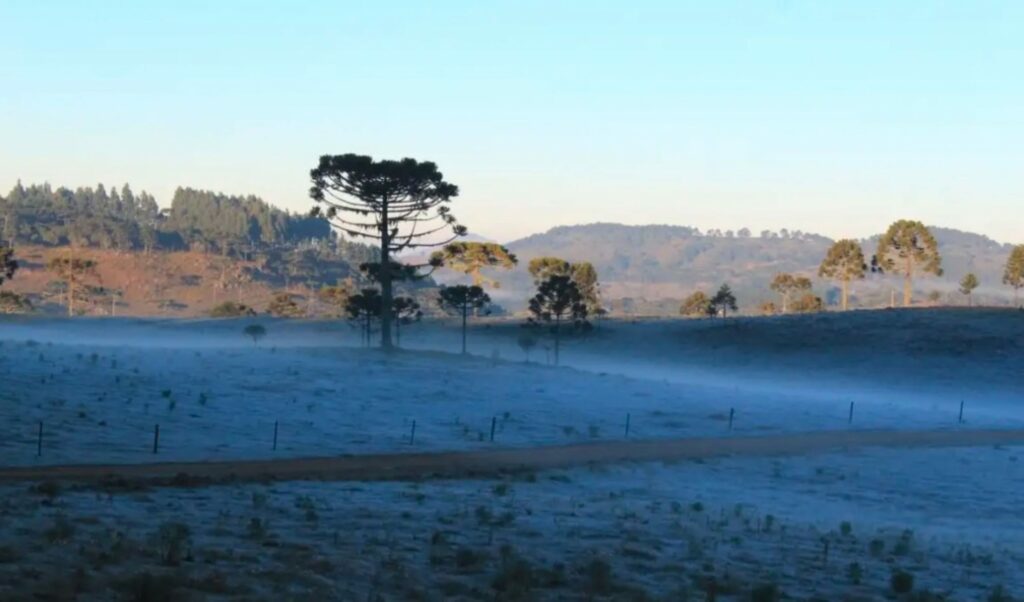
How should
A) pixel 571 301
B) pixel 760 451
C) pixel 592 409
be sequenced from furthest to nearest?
pixel 571 301 < pixel 592 409 < pixel 760 451

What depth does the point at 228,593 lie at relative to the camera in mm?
13695

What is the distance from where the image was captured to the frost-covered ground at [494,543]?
14.6 m

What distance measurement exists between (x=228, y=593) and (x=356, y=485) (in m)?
11.7

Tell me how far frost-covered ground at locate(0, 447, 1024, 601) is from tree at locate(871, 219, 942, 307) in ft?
307

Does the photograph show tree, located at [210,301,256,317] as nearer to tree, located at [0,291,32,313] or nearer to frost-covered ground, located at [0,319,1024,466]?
tree, located at [0,291,32,313]

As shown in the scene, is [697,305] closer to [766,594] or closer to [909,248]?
[909,248]

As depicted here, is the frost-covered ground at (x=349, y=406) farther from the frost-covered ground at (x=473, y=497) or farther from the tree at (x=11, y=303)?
the tree at (x=11, y=303)

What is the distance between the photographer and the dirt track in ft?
83.4

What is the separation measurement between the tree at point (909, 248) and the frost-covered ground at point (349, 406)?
47895mm

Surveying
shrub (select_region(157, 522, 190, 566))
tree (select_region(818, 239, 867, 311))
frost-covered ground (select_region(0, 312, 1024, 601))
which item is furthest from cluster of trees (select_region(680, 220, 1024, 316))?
shrub (select_region(157, 522, 190, 566))

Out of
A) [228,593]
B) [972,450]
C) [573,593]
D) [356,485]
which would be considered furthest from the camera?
[972,450]

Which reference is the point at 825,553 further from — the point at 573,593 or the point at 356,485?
the point at 356,485

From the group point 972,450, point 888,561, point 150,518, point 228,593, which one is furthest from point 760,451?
point 228,593

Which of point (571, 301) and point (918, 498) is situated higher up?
point (571, 301)
